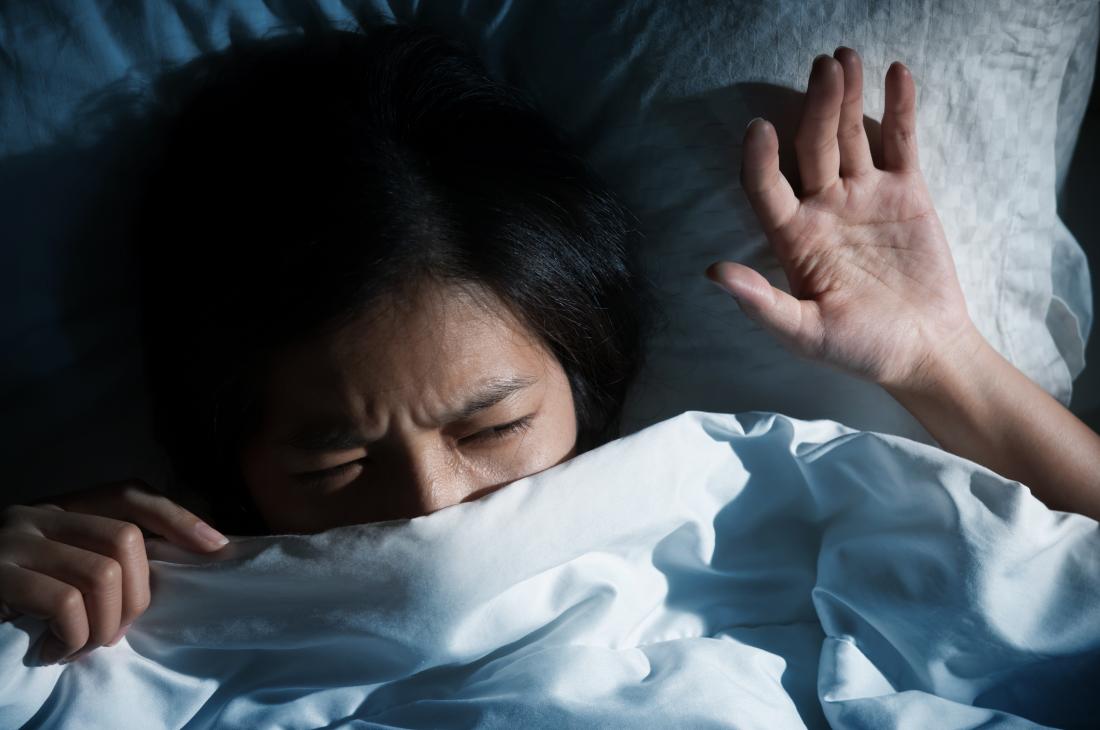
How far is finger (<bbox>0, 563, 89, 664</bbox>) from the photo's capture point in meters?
0.75

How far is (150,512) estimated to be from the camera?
32.2 inches

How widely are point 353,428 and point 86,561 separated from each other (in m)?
0.25

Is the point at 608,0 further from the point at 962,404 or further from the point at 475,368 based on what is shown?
the point at 962,404

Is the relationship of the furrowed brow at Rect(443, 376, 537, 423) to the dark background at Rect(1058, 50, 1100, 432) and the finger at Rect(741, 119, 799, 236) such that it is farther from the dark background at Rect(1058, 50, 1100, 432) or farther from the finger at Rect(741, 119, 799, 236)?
the dark background at Rect(1058, 50, 1100, 432)

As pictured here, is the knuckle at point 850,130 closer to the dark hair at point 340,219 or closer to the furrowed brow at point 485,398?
the dark hair at point 340,219

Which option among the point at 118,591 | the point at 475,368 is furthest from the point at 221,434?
the point at 475,368

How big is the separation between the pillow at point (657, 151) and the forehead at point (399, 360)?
273 mm

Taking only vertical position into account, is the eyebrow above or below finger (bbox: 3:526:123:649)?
above

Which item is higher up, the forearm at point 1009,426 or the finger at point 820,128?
the finger at point 820,128

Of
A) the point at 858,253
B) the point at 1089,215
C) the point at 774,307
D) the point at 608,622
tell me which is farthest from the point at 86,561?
the point at 1089,215

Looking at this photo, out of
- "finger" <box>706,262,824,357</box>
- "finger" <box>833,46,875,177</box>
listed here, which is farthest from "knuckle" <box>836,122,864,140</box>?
"finger" <box>706,262,824,357</box>

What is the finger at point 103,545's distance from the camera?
0.78 m

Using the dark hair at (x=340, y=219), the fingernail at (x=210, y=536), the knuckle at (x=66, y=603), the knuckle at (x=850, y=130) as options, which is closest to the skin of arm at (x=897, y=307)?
the knuckle at (x=850, y=130)

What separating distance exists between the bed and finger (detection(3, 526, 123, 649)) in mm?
36
